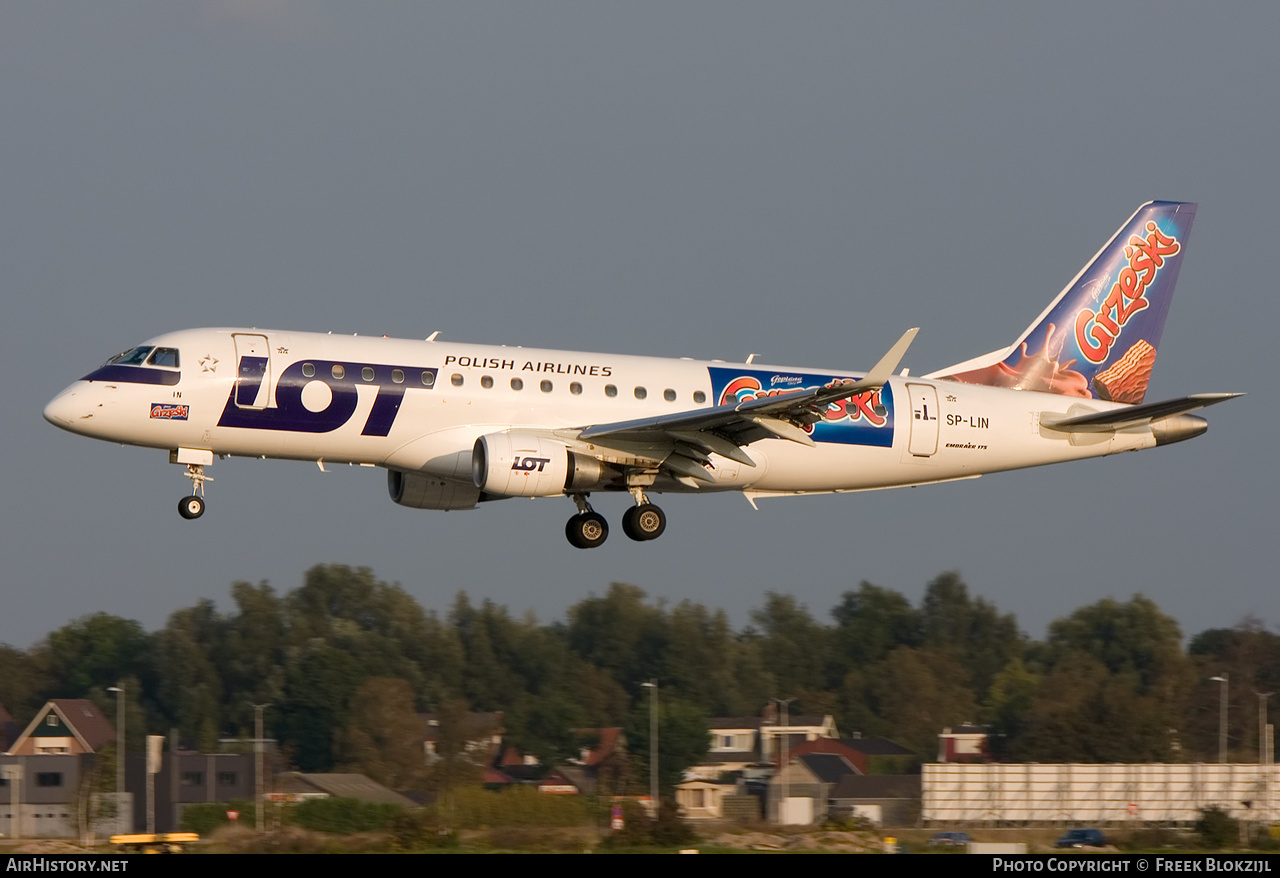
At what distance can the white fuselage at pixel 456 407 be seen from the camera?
117ft

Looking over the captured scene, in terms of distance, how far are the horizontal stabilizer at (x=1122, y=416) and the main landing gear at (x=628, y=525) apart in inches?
401

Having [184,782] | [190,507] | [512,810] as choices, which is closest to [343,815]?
[512,810]

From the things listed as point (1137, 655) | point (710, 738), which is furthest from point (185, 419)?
point (1137, 655)

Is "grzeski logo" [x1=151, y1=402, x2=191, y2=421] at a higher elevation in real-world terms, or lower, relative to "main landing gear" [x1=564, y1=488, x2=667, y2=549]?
higher

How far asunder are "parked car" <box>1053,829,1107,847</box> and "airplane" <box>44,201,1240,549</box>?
1048 centimetres

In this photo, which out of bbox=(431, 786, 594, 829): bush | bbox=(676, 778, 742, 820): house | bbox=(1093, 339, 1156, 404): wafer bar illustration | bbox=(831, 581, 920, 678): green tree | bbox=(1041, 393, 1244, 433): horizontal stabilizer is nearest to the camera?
bbox=(1041, 393, 1244, 433): horizontal stabilizer

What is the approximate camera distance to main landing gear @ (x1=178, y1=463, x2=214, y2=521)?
3656 centimetres

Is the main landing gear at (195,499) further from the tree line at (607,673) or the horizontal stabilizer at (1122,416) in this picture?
the tree line at (607,673)

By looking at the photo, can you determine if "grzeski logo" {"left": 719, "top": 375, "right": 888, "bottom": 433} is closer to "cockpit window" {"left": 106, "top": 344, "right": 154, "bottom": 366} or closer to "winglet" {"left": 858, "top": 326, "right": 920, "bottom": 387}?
"winglet" {"left": 858, "top": 326, "right": 920, "bottom": 387}

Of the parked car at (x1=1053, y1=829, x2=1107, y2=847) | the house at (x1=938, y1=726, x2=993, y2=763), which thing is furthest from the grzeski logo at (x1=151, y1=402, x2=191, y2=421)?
the house at (x1=938, y1=726, x2=993, y2=763)

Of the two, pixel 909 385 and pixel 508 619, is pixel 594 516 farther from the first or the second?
pixel 508 619

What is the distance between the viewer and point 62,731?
77.8m

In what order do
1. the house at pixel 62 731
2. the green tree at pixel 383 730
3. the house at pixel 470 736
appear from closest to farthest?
the green tree at pixel 383 730 < the house at pixel 470 736 < the house at pixel 62 731

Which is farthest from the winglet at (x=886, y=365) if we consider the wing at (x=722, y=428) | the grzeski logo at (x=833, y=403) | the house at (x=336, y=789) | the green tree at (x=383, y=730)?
the green tree at (x=383, y=730)
